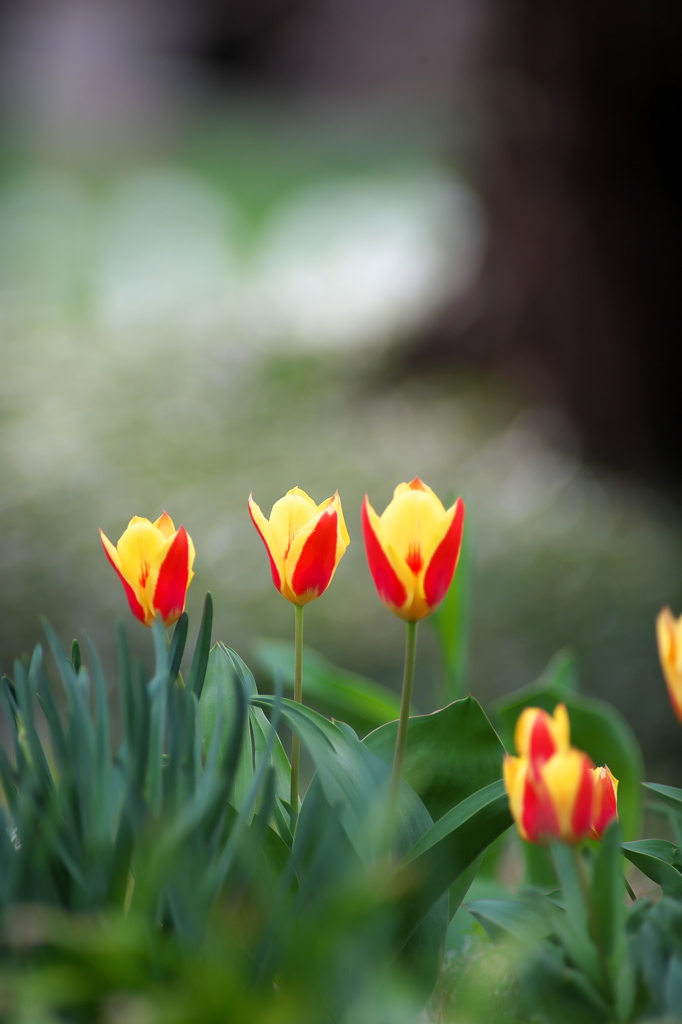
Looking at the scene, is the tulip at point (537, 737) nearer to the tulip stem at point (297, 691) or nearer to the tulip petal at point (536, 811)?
the tulip petal at point (536, 811)

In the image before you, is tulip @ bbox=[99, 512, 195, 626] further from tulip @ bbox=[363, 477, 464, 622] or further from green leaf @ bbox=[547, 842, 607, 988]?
green leaf @ bbox=[547, 842, 607, 988]

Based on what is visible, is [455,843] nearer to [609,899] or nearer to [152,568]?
[609,899]

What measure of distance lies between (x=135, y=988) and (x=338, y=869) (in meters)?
0.10

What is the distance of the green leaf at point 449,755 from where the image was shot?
0.48m

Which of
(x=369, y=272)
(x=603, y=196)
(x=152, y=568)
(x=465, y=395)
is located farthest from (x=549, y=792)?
(x=369, y=272)

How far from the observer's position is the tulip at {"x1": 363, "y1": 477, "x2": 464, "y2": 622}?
0.39 meters

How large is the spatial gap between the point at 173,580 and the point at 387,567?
0.11m

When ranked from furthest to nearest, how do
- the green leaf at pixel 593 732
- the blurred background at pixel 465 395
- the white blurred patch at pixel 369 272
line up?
the white blurred patch at pixel 369 272 → the blurred background at pixel 465 395 → the green leaf at pixel 593 732

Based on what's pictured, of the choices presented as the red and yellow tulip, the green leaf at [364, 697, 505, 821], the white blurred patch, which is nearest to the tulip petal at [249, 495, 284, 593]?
the red and yellow tulip

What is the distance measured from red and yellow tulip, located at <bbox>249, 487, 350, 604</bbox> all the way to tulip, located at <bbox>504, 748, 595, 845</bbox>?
0.44 feet

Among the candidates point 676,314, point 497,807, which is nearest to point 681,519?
point 676,314

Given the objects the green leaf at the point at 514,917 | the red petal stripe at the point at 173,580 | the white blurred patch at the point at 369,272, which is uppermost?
the white blurred patch at the point at 369,272

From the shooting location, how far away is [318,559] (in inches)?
17.0

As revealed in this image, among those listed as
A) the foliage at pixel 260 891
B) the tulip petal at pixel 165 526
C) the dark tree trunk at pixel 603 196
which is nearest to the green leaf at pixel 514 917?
the foliage at pixel 260 891
